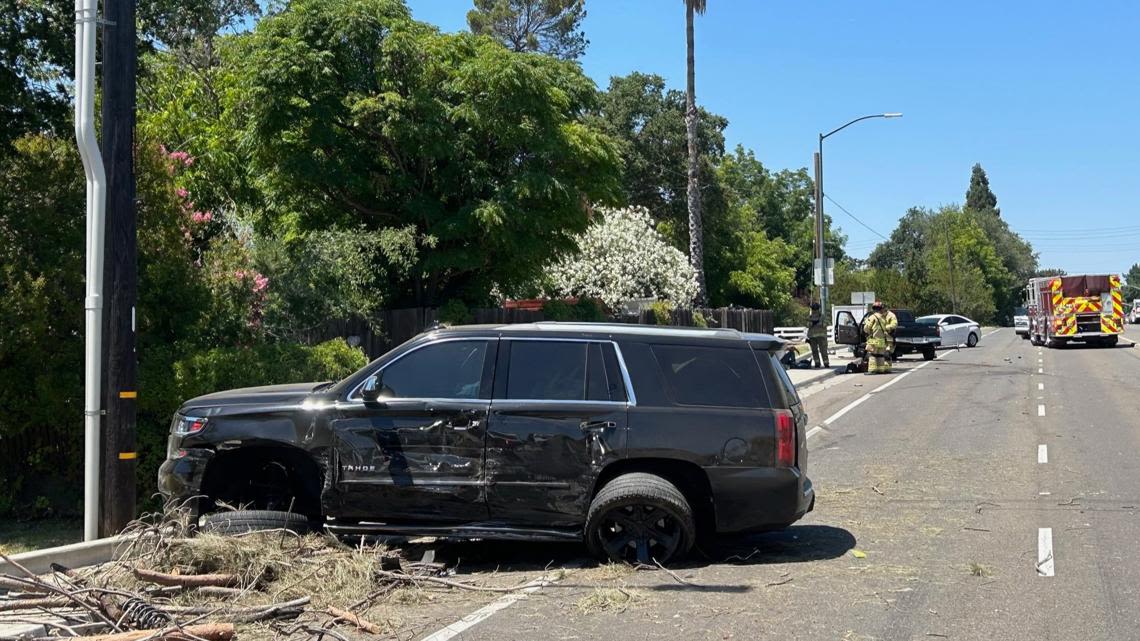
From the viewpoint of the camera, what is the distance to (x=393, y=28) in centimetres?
1958

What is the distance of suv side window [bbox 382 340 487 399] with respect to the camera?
8.14 meters

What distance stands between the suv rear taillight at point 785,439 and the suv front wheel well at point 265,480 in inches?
135

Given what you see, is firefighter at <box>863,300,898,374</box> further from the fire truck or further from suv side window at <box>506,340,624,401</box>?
suv side window at <box>506,340,624,401</box>

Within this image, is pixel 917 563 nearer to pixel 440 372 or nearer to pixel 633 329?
pixel 633 329

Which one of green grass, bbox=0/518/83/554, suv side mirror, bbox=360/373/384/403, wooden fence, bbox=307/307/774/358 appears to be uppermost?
wooden fence, bbox=307/307/774/358

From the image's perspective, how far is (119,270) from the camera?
356 inches

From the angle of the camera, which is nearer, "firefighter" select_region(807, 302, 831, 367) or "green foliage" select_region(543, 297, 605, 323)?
"green foliage" select_region(543, 297, 605, 323)

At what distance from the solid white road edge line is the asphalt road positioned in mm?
59

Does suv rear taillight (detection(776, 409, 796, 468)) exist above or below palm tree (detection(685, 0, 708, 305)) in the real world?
below

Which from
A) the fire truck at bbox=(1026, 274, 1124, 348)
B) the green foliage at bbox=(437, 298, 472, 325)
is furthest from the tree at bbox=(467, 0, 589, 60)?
the green foliage at bbox=(437, 298, 472, 325)

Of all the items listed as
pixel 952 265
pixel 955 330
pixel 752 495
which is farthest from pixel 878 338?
pixel 952 265

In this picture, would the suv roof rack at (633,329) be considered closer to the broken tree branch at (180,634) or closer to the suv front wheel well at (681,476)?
the suv front wheel well at (681,476)

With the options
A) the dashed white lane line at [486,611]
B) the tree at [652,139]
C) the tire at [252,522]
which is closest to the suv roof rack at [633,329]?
the dashed white lane line at [486,611]

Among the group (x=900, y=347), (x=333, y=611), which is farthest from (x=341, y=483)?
(x=900, y=347)
